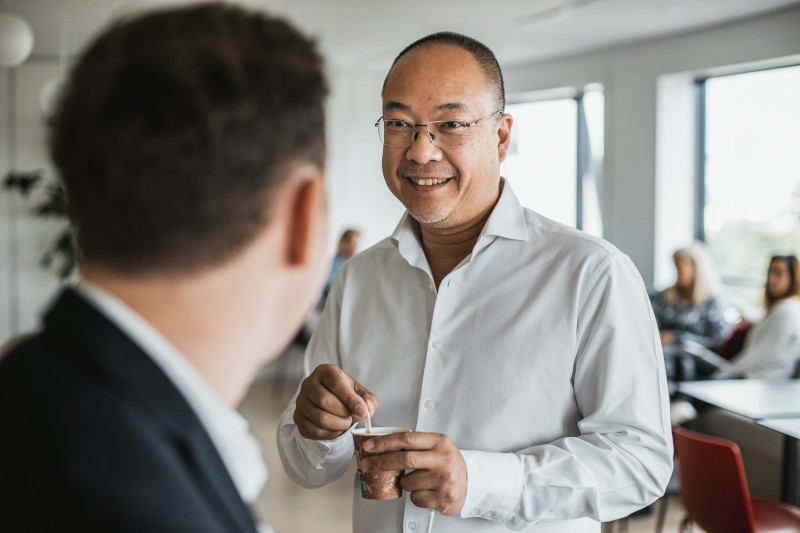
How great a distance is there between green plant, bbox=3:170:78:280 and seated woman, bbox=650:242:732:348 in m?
5.63

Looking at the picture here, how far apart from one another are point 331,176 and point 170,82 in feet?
28.5

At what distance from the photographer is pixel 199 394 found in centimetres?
56

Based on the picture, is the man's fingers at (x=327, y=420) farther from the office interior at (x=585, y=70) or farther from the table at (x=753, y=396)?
the office interior at (x=585, y=70)

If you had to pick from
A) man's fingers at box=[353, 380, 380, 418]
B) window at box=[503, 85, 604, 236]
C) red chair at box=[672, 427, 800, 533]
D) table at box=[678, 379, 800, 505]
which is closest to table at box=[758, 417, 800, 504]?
table at box=[678, 379, 800, 505]

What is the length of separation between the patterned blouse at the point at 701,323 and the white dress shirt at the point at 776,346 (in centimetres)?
114

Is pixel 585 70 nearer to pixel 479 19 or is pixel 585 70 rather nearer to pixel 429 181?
pixel 479 19

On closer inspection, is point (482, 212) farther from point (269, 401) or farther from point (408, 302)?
point (269, 401)

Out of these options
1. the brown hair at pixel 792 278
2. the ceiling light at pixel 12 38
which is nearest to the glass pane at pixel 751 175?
the brown hair at pixel 792 278

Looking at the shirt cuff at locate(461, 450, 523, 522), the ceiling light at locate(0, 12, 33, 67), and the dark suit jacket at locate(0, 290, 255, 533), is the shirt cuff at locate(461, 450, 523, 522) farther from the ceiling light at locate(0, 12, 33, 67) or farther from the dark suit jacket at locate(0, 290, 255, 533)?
the ceiling light at locate(0, 12, 33, 67)

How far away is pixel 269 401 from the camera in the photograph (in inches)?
293

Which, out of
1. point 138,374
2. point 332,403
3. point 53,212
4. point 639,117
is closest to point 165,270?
point 138,374

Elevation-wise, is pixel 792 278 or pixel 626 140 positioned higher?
pixel 626 140

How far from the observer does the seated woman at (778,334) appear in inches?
189

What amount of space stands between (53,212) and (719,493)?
7079 mm
